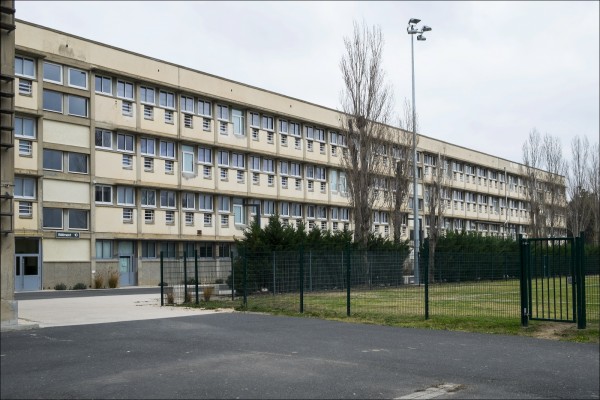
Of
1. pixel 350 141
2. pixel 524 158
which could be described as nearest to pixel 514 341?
pixel 350 141

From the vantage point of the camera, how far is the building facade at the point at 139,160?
145 ft

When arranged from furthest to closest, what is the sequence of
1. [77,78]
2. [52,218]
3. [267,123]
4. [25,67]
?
[267,123] < [77,78] < [52,218] < [25,67]

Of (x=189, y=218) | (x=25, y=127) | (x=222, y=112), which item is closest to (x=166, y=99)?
(x=222, y=112)

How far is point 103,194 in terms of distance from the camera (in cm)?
4822

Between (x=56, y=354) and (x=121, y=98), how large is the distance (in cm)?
3956

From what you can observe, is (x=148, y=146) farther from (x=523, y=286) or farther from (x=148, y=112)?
(x=523, y=286)

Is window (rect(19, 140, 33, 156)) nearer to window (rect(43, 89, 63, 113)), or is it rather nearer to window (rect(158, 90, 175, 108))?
window (rect(43, 89, 63, 113))

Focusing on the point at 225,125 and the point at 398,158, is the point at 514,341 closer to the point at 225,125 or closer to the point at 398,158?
the point at 398,158

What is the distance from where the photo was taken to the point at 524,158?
209ft

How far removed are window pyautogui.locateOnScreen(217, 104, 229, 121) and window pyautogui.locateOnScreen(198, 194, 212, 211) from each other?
20.5 ft

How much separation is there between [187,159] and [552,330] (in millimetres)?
41205

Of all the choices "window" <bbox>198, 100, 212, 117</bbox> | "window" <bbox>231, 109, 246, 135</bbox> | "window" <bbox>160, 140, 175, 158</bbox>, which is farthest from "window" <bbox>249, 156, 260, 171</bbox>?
"window" <bbox>160, 140, 175, 158</bbox>

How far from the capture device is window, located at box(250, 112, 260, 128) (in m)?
58.9

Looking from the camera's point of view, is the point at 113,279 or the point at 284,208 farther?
the point at 284,208
